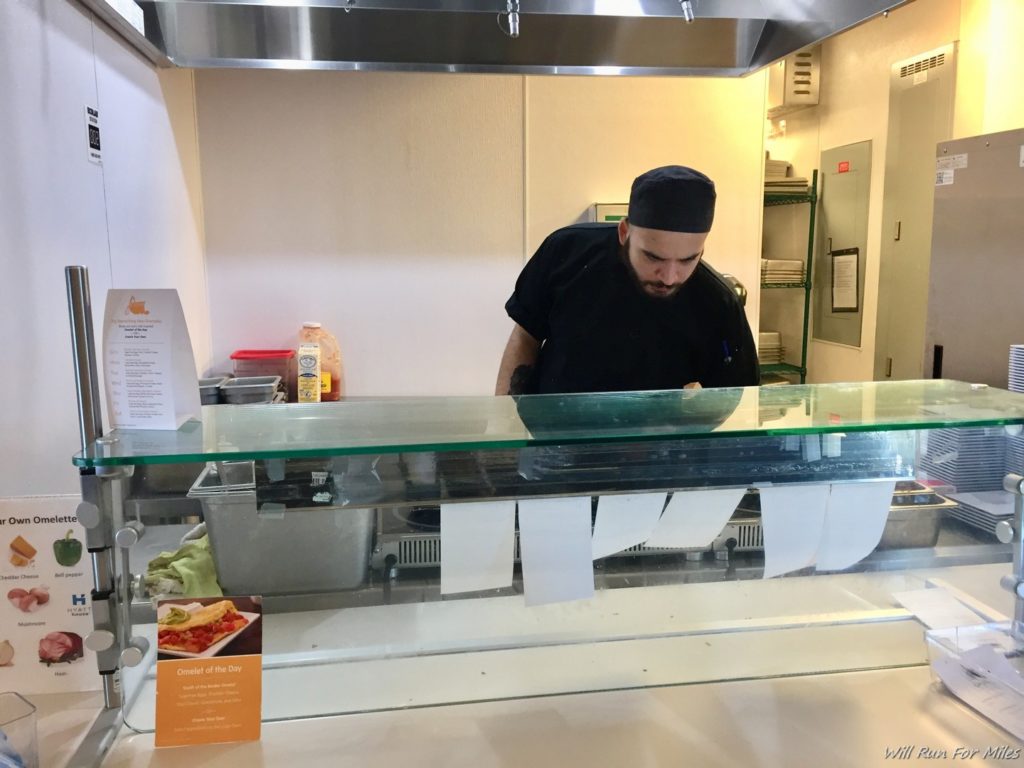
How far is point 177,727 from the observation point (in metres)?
0.82

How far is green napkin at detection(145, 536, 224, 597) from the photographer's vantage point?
0.91m

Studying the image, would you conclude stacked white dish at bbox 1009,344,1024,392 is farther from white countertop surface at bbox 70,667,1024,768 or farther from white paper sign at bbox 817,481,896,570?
white countertop surface at bbox 70,667,1024,768

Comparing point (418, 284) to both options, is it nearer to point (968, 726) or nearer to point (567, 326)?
point (567, 326)

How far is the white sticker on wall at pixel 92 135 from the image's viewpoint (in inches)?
63.1

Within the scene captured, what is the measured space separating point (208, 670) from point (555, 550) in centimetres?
42

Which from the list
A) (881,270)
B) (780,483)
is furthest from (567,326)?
(881,270)

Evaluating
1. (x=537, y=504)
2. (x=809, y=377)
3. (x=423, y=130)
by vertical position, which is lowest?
(x=809, y=377)

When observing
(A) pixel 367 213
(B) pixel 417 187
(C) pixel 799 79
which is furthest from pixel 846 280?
(A) pixel 367 213

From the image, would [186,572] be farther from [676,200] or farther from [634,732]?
[676,200]

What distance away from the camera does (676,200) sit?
152 centimetres

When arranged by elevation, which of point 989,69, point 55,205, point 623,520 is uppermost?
point 989,69

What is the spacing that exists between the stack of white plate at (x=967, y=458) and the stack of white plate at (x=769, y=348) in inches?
129

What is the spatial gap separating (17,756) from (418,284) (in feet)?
7.04

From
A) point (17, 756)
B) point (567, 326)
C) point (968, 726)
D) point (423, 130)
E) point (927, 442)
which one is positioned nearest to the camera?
point (17, 756)
